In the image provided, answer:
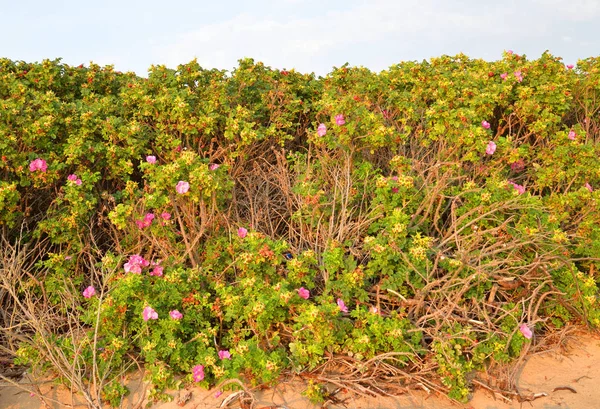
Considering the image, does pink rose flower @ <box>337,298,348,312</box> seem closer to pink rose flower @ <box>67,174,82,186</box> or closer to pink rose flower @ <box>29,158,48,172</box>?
pink rose flower @ <box>67,174,82,186</box>

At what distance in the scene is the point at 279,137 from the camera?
5.62 m

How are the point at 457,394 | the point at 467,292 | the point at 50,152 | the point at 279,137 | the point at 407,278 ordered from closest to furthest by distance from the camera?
the point at 457,394 → the point at 407,278 → the point at 467,292 → the point at 50,152 → the point at 279,137

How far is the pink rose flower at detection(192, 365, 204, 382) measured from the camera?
3.39 meters

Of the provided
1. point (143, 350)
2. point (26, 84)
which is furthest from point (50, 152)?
point (143, 350)

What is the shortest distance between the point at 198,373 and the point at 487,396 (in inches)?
67.9

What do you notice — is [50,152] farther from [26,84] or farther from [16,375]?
[16,375]

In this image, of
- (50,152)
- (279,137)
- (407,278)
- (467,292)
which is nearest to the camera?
(407,278)

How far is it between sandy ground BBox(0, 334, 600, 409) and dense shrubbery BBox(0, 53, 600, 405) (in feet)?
0.37

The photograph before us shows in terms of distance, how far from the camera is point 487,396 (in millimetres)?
3598

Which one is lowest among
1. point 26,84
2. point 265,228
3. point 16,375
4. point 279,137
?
point 16,375

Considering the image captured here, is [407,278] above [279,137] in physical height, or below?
below

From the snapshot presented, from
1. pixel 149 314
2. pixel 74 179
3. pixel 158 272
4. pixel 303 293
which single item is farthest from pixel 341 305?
pixel 74 179

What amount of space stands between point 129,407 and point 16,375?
3.41 ft

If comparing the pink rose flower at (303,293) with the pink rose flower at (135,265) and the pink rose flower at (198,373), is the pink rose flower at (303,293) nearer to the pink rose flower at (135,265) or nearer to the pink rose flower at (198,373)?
the pink rose flower at (198,373)
